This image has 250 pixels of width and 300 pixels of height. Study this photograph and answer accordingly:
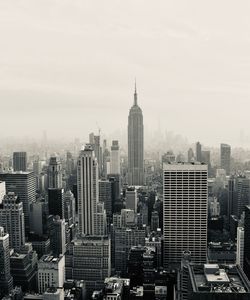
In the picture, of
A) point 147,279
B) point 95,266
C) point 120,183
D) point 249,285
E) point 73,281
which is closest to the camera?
point 249,285

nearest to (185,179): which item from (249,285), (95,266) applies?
(95,266)

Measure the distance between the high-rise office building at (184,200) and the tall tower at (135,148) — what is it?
123 cm

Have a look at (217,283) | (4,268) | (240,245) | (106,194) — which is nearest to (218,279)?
(217,283)

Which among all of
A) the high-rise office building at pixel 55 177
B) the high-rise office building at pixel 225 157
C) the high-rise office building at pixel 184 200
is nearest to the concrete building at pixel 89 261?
the high-rise office building at pixel 184 200

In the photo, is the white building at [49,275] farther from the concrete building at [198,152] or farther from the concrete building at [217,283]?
the concrete building at [217,283]

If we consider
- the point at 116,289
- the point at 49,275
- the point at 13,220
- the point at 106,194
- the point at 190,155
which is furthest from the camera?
the point at 106,194

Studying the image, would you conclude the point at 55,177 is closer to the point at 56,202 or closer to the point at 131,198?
the point at 56,202

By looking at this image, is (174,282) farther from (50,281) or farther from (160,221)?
(160,221)

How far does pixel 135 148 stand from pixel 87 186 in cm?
163

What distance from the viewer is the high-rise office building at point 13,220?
30.3 ft

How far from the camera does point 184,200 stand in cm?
909

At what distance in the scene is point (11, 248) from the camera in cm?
877

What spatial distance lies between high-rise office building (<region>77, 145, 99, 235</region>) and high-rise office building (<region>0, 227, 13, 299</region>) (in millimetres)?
2805

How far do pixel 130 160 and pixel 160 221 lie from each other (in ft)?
8.69
